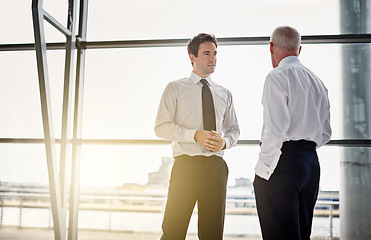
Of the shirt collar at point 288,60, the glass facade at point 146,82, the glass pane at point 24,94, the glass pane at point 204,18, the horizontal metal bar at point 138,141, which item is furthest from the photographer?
the glass pane at point 24,94

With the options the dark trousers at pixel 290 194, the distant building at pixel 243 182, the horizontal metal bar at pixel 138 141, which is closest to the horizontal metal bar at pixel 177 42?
the horizontal metal bar at pixel 138 141

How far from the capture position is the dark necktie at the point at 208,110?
88.1 inches

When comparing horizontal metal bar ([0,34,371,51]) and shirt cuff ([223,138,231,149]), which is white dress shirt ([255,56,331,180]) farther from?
horizontal metal bar ([0,34,371,51])

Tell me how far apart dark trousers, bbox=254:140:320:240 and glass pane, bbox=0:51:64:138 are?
220 centimetres

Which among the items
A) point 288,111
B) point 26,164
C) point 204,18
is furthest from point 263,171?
point 26,164

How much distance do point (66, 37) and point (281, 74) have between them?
207 centimetres

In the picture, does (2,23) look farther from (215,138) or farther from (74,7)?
(215,138)

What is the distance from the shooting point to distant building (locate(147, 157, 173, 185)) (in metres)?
3.14

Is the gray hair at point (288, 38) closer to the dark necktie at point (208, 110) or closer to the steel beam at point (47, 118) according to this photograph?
the dark necktie at point (208, 110)

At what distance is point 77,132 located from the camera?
3.16 meters

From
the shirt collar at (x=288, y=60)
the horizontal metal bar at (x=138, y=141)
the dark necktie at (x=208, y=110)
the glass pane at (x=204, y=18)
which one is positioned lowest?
the horizontal metal bar at (x=138, y=141)

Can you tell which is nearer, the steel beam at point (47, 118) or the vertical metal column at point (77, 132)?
the steel beam at point (47, 118)

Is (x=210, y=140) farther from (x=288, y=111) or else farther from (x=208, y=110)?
(x=288, y=111)

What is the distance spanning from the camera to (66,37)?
3.09 m
